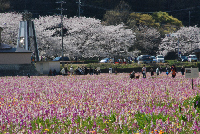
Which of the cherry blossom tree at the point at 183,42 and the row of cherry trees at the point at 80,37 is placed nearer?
the row of cherry trees at the point at 80,37

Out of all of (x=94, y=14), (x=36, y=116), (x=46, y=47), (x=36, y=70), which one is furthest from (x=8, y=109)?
(x=94, y=14)

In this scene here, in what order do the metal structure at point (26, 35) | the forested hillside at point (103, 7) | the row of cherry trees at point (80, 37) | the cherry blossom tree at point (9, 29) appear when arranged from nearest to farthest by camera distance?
the metal structure at point (26, 35), the cherry blossom tree at point (9, 29), the row of cherry trees at point (80, 37), the forested hillside at point (103, 7)

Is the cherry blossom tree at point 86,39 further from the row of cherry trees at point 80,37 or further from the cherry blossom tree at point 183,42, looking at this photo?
the cherry blossom tree at point 183,42

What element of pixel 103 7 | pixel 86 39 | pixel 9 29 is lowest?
pixel 86 39

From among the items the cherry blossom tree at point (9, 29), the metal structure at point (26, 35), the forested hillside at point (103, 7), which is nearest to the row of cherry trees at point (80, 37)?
the cherry blossom tree at point (9, 29)

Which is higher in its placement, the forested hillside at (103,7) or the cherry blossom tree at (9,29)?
the forested hillside at (103,7)

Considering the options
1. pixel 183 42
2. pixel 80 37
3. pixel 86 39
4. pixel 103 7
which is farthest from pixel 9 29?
pixel 183 42

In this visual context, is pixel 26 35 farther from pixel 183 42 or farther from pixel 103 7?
pixel 183 42

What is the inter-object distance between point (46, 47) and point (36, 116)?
66.3m

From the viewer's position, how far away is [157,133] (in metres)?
8.69

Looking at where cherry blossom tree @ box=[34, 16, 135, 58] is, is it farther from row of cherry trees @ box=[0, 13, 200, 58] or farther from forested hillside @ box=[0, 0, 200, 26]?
forested hillside @ box=[0, 0, 200, 26]

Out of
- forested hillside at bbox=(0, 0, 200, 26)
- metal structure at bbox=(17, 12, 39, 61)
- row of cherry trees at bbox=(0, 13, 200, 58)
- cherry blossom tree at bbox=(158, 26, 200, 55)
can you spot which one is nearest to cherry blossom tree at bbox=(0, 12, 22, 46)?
row of cherry trees at bbox=(0, 13, 200, 58)

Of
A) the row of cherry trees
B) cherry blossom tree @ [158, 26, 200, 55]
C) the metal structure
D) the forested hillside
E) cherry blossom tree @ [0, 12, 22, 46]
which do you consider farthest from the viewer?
the forested hillside

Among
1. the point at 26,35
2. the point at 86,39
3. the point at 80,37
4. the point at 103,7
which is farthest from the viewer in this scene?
the point at 103,7
